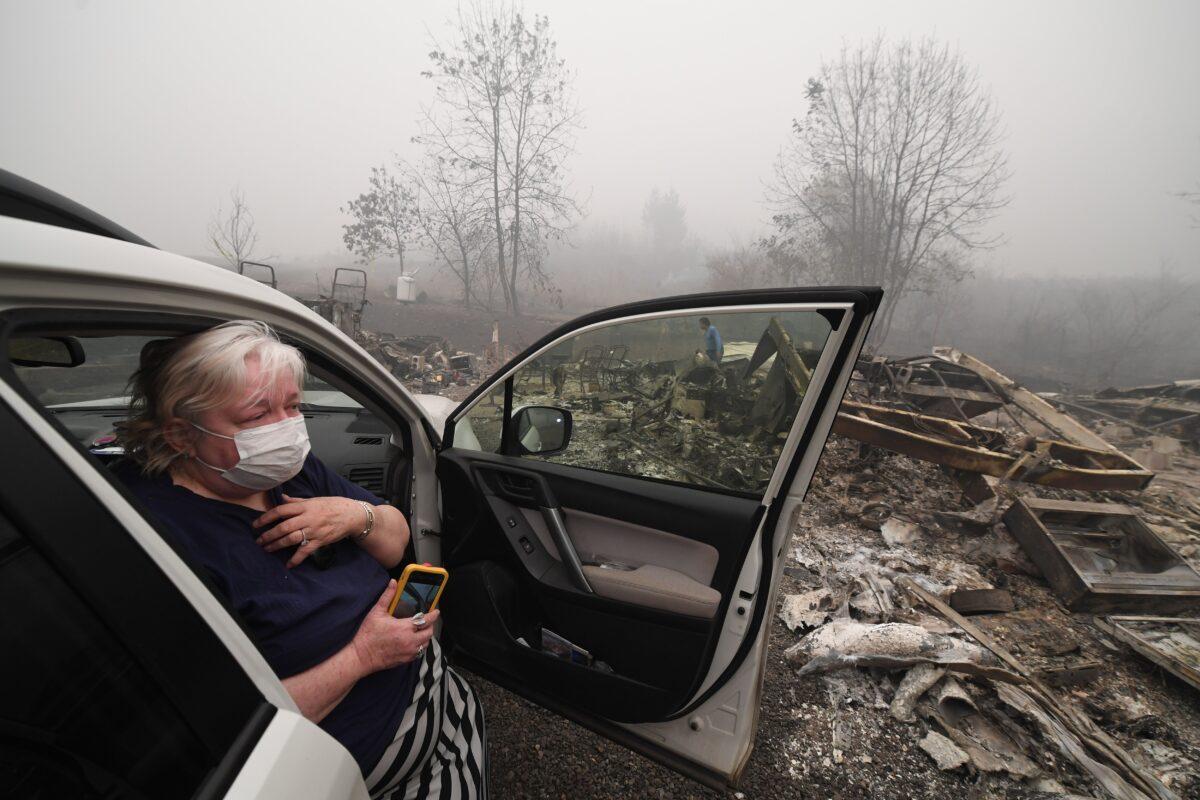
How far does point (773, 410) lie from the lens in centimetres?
158

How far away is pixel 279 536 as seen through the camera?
1.11m

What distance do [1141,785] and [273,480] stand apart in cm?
382

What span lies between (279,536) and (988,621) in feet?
15.2

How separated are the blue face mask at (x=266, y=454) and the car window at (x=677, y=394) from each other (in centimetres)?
95

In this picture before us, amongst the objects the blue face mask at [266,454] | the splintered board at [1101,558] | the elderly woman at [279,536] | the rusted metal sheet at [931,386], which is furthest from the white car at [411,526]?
the rusted metal sheet at [931,386]

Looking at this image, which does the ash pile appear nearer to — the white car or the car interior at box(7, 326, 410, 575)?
the white car

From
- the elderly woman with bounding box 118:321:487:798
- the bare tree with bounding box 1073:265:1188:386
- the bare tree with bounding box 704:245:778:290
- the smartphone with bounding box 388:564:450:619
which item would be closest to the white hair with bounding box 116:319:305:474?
the elderly woman with bounding box 118:321:487:798

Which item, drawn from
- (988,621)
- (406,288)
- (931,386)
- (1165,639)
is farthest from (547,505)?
(406,288)

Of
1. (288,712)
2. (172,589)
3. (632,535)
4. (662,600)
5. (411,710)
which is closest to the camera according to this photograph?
(172,589)

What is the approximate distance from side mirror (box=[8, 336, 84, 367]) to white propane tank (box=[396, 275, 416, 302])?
20954mm

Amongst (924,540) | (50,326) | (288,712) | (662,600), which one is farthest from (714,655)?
(924,540)

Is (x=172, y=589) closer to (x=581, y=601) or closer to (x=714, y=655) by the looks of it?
(x=581, y=601)

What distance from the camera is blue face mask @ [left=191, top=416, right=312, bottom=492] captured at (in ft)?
3.59

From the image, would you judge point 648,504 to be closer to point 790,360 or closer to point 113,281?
point 790,360
